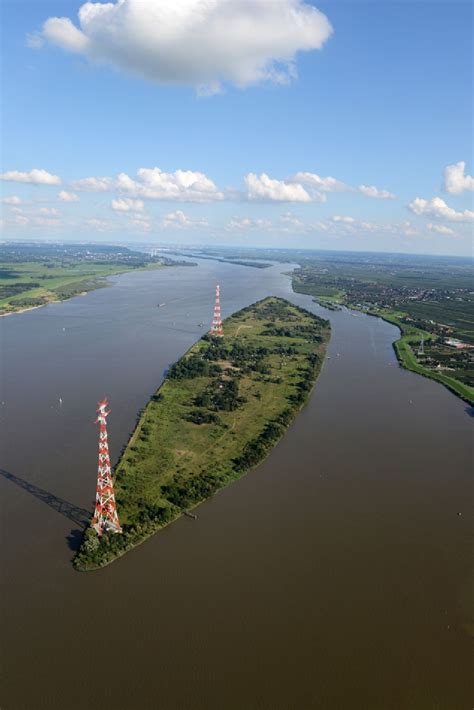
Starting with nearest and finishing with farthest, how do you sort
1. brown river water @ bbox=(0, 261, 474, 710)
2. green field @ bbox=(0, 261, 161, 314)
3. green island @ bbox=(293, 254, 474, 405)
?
brown river water @ bbox=(0, 261, 474, 710) < green island @ bbox=(293, 254, 474, 405) < green field @ bbox=(0, 261, 161, 314)

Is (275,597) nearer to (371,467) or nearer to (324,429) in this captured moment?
(371,467)

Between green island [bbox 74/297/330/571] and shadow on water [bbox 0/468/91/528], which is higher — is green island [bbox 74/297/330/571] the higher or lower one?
the higher one

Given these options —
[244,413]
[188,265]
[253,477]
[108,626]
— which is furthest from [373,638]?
[188,265]

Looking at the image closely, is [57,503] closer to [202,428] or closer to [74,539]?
[74,539]

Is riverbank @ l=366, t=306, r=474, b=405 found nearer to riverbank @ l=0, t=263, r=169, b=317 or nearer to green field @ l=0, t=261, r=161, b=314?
riverbank @ l=0, t=263, r=169, b=317

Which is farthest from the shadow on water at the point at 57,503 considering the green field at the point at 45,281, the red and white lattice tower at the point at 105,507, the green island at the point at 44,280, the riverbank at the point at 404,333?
the green field at the point at 45,281

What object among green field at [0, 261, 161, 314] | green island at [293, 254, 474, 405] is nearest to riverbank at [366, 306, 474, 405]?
green island at [293, 254, 474, 405]

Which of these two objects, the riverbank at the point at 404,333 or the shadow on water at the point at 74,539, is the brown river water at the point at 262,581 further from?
the riverbank at the point at 404,333

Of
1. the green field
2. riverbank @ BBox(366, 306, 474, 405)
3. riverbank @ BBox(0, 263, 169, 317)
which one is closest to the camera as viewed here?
riverbank @ BBox(366, 306, 474, 405)
